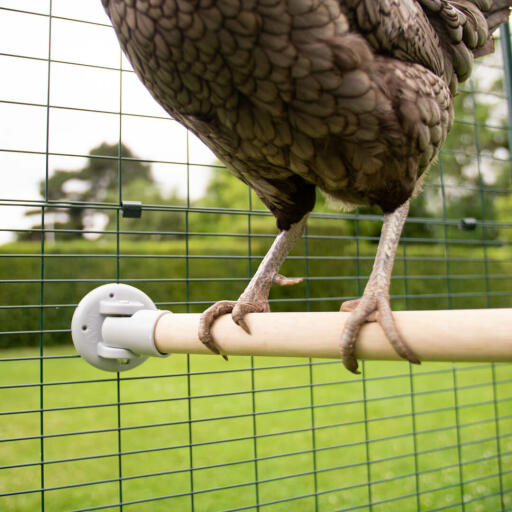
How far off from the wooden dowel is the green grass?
0.41m

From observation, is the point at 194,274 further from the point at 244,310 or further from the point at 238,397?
the point at 244,310

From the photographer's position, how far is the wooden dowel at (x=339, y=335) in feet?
2.15

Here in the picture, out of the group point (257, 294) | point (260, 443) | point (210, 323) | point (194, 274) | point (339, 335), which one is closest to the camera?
point (339, 335)

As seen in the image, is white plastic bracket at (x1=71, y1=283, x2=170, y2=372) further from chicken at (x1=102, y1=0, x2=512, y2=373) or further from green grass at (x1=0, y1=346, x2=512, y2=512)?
chicken at (x1=102, y1=0, x2=512, y2=373)

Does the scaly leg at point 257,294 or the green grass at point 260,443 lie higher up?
the scaly leg at point 257,294

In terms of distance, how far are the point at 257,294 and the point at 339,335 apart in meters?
0.45

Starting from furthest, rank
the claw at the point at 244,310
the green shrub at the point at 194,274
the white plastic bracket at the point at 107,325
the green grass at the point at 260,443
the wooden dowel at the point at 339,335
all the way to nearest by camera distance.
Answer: the green shrub at the point at 194,274 → the green grass at the point at 260,443 → the white plastic bracket at the point at 107,325 → the claw at the point at 244,310 → the wooden dowel at the point at 339,335

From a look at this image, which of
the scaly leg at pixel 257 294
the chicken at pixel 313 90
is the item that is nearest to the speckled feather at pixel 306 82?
the chicken at pixel 313 90

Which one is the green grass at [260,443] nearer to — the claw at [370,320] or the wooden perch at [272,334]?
the wooden perch at [272,334]

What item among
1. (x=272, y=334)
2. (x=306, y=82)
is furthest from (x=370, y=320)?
(x=306, y=82)

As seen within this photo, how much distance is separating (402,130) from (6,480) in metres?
2.91

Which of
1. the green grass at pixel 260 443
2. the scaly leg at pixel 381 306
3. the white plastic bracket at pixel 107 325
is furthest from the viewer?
the green grass at pixel 260 443

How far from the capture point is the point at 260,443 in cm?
361

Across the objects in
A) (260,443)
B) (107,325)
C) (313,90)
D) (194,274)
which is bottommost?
(260,443)
